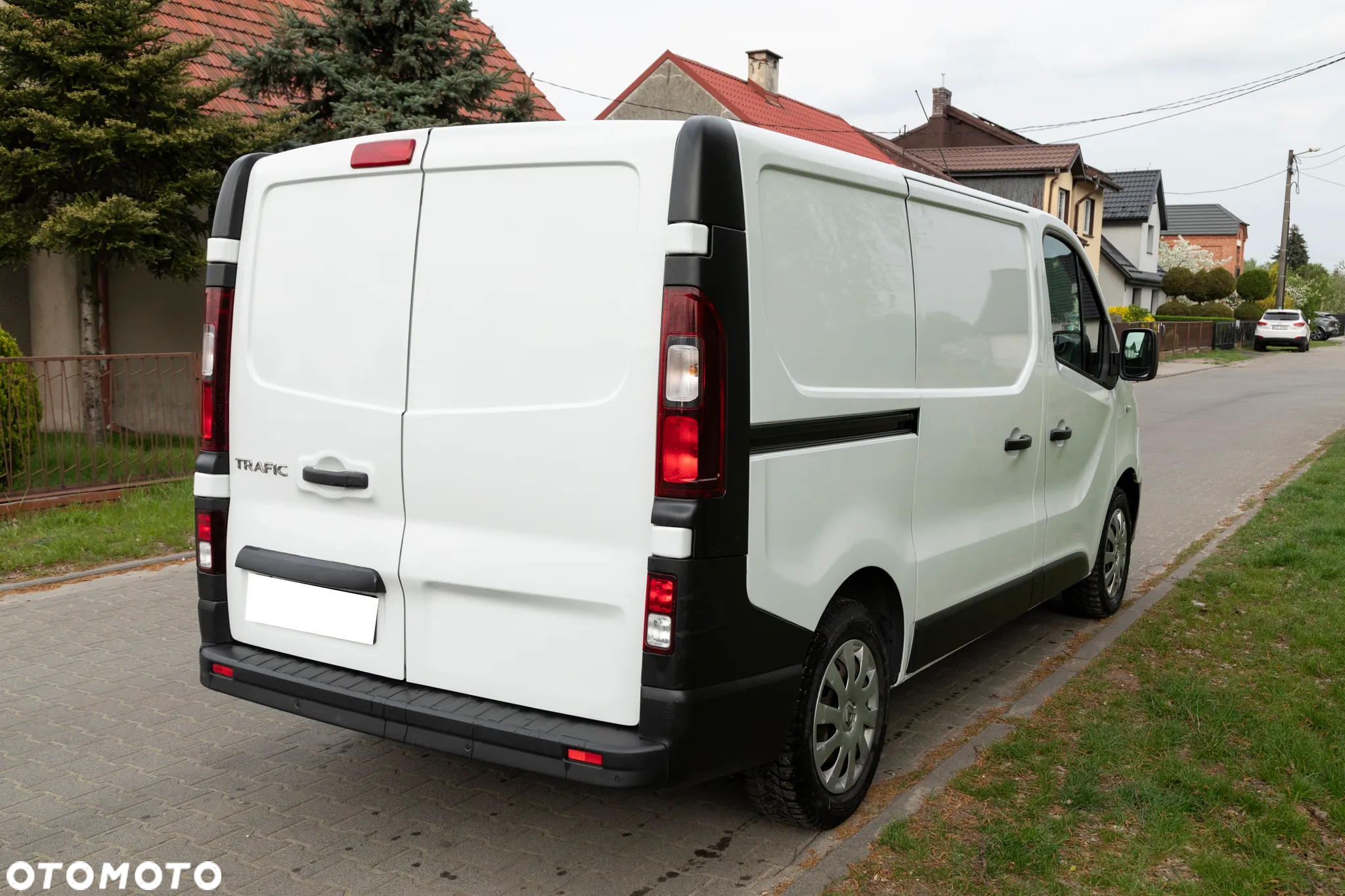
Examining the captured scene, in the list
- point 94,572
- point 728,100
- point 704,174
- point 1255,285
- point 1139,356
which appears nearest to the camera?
point 704,174

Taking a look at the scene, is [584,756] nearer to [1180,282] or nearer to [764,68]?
[764,68]

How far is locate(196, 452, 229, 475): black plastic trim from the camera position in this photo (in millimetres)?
3896

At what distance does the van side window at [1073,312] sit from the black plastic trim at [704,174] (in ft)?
8.91

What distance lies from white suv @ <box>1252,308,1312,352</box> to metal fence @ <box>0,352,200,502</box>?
1728 inches

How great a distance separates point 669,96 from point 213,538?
32.0m

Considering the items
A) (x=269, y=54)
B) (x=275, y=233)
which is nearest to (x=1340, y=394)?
(x=269, y=54)

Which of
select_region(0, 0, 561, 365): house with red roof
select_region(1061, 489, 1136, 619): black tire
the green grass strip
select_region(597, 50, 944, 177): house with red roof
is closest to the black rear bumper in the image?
select_region(1061, 489, 1136, 619): black tire

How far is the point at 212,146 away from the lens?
36.6ft

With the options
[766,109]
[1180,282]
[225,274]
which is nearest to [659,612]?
[225,274]

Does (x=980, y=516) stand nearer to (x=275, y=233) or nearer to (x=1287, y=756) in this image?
(x=1287, y=756)

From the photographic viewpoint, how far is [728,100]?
108ft

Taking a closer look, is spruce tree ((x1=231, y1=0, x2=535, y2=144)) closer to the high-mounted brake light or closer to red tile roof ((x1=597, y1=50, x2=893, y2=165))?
the high-mounted brake light

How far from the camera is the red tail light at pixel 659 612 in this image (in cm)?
306

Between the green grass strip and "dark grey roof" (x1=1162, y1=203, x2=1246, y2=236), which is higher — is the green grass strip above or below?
below
